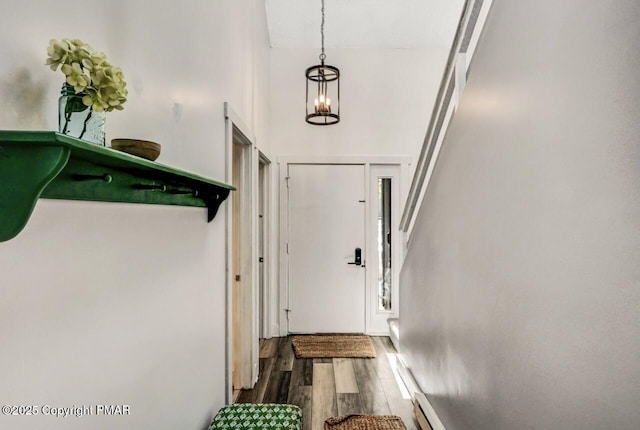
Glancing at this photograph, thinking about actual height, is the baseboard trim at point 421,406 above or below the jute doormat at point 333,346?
above

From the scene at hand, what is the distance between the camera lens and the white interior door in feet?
14.8

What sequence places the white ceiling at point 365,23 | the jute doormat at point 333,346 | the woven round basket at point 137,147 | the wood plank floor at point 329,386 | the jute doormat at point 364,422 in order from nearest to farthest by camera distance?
the woven round basket at point 137,147 → the jute doormat at point 364,422 → the wood plank floor at point 329,386 → the jute doormat at point 333,346 → the white ceiling at point 365,23

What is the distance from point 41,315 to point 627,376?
123cm

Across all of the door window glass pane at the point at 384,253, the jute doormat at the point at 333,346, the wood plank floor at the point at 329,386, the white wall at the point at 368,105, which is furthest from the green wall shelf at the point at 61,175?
the door window glass pane at the point at 384,253

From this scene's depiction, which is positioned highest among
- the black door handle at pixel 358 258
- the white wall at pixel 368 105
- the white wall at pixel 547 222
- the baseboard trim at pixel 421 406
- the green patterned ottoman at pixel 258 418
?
the white wall at pixel 368 105

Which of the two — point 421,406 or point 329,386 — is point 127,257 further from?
point 329,386

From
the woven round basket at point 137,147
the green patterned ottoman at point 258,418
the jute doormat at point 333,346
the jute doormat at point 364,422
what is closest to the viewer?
the woven round basket at point 137,147

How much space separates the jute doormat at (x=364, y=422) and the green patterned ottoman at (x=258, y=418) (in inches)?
28.3

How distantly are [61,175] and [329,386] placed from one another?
2.79 metres

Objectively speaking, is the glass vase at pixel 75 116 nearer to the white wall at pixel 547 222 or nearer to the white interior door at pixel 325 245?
the white wall at pixel 547 222

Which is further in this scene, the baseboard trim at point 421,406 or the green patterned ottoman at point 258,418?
the baseboard trim at point 421,406

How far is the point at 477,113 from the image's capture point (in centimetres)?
156

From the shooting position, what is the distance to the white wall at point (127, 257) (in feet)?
2.71

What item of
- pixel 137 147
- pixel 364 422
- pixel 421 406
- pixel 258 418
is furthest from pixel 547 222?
pixel 364 422
